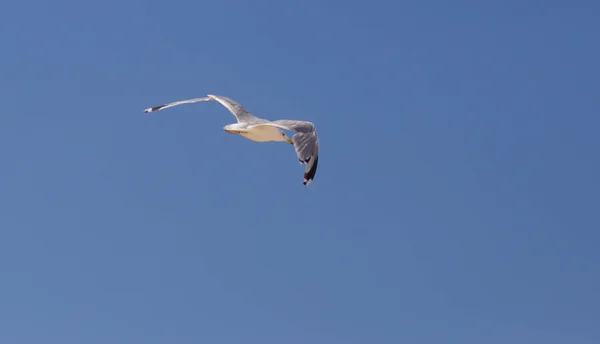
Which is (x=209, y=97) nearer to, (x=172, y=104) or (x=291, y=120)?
(x=172, y=104)

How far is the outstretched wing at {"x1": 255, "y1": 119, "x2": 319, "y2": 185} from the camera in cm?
1744

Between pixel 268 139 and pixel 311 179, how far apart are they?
7.87ft

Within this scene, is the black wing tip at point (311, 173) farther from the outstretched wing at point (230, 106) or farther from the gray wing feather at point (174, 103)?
the gray wing feather at point (174, 103)

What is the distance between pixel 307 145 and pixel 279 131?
1.78 m

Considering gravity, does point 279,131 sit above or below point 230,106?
below

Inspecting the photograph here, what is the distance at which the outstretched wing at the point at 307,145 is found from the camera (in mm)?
17438

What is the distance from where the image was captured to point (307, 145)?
697 inches

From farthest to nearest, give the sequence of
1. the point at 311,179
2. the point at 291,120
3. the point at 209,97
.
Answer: the point at 209,97 → the point at 291,120 → the point at 311,179

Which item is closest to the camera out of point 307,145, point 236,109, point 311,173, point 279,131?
point 311,173

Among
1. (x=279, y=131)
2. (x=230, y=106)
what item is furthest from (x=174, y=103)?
(x=279, y=131)

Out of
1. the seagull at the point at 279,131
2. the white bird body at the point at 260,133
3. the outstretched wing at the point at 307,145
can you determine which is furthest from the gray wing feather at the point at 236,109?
the outstretched wing at the point at 307,145

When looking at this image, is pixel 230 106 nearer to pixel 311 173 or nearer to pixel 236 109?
pixel 236 109

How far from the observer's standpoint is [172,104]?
79.2 feet

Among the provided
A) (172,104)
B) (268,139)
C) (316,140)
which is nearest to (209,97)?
(172,104)
